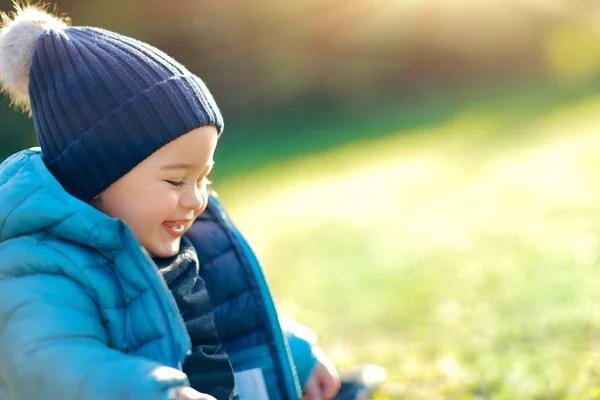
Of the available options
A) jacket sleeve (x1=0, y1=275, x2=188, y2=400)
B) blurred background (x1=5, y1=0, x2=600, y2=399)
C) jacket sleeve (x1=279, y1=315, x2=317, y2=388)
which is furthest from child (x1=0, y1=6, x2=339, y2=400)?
blurred background (x1=5, y1=0, x2=600, y2=399)

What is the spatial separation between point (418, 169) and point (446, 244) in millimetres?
2719

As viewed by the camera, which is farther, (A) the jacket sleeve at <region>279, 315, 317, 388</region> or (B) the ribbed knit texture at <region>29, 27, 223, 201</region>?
(A) the jacket sleeve at <region>279, 315, 317, 388</region>

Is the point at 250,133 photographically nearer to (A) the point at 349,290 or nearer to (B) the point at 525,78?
(B) the point at 525,78

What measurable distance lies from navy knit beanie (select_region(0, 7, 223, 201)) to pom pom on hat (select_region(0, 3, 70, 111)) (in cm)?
5

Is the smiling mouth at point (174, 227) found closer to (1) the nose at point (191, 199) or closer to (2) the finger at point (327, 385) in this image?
(1) the nose at point (191, 199)

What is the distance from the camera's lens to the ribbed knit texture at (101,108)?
86.0 inches

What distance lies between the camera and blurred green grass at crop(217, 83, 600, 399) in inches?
156

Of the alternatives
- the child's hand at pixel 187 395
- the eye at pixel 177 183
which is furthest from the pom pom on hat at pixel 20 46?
the child's hand at pixel 187 395

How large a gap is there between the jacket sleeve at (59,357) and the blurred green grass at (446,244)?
1.94 meters

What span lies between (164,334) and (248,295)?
0.62m

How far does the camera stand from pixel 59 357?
6.05ft

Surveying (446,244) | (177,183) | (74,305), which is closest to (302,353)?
(177,183)

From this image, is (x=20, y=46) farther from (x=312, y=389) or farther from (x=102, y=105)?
(x=312, y=389)

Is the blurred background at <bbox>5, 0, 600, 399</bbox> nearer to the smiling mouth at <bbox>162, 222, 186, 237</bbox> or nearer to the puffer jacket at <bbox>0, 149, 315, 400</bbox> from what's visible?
the smiling mouth at <bbox>162, 222, 186, 237</bbox>
